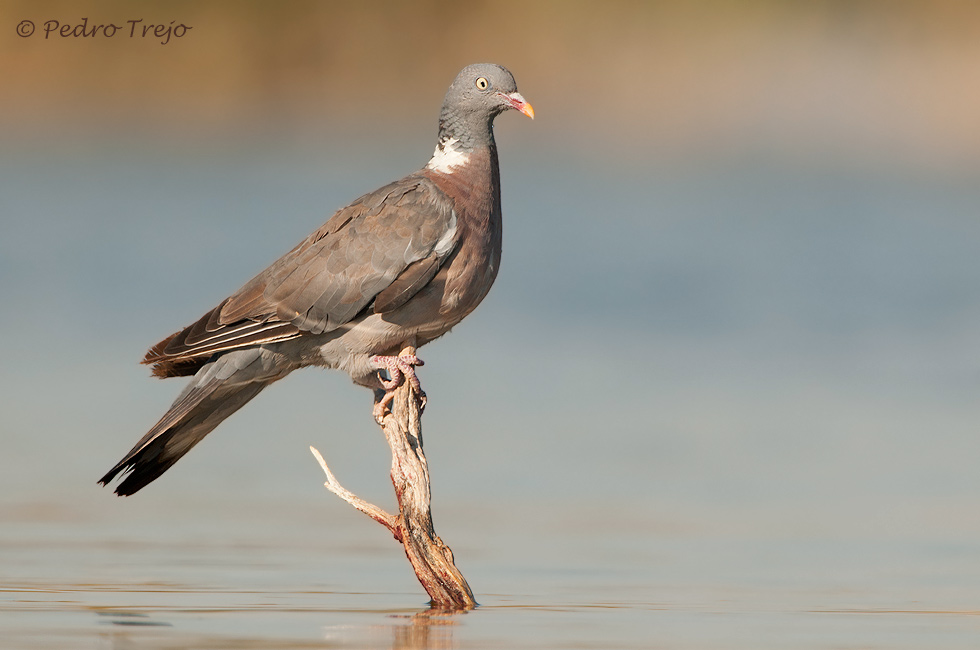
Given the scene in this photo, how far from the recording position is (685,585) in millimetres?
8680

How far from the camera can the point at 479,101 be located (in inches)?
329

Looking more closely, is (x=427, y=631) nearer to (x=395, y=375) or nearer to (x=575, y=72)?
(x=395, y=375)

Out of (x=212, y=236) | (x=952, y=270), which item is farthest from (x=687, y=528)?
(x=212, y=236)

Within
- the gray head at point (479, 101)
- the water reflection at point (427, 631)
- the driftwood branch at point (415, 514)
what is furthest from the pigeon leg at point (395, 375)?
the gray head at point (479, 101)

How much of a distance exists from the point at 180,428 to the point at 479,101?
228cm

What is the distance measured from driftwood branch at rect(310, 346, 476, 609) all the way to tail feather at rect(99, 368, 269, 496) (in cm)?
65

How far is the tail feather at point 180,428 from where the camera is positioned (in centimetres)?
793

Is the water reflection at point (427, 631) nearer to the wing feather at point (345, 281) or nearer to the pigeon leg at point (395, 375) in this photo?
the pigeon leg at point (395, 375)

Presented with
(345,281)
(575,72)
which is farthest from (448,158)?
(575,72)

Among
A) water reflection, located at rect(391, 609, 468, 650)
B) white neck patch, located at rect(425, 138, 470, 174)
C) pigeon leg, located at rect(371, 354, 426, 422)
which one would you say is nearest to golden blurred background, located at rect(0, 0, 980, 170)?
white neck patch, located at rect(425, 138, 470, 174)

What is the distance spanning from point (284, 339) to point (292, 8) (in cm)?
1719

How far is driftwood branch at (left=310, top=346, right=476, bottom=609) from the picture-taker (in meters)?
7.83

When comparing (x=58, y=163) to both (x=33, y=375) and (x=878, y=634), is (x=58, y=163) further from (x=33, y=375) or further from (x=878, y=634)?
(x=878, y=634)

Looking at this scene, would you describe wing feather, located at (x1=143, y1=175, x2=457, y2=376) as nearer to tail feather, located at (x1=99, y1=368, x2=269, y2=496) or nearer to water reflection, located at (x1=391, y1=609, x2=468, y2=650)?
tail feather, located at (x1=99, y1=368, x2=269, y2=496)
